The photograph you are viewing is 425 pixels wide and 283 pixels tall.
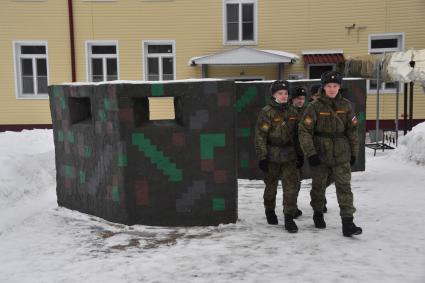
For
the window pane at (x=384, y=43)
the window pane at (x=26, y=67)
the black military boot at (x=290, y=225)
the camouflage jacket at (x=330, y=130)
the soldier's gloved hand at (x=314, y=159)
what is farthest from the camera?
the window pane at (x=26, y=67)

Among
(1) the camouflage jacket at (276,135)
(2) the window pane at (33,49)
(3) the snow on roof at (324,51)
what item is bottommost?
(1) the camouflage jacket at (276,135)

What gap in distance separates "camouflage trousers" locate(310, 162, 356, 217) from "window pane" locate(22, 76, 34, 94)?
14380 millimetres

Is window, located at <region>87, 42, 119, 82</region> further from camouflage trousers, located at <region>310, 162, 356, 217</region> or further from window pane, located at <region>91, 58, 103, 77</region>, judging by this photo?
camouflage trousers, located at <region>310, 162, 356, 217</region>

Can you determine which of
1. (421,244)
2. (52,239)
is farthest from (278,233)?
(52,239)

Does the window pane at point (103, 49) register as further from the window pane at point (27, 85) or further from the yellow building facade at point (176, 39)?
the window pane at point (27, 85)

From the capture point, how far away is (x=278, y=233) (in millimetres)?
4801

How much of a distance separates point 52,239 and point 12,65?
13423mm

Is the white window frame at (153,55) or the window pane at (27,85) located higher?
the white window frame at (153,55)

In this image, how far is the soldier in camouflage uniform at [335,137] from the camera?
463 centimetres

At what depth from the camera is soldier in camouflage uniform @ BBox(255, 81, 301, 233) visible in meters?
4.88

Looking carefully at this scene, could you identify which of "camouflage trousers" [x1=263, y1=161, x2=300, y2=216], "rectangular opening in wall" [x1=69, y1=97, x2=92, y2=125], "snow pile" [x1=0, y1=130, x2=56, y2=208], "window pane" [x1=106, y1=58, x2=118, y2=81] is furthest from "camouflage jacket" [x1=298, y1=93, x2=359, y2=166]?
"window pane" [x1=106, y1=58, x2=118, y2=81]

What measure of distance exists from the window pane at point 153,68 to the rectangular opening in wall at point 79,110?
10.9 metres

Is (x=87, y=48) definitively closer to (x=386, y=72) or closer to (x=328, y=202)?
(x=386, y=72)

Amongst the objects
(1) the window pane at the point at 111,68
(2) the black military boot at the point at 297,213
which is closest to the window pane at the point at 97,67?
(1) the window pane at the point at 111,68
